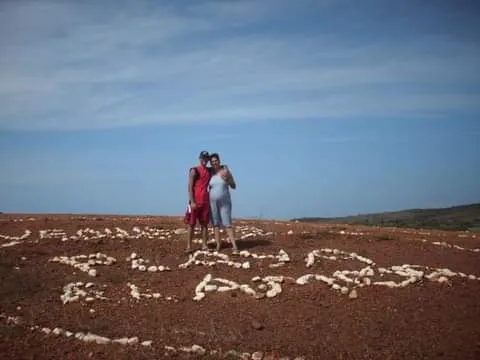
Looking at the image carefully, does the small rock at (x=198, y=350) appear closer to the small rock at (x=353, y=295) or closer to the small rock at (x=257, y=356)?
the small rock at (x=257, y=356)

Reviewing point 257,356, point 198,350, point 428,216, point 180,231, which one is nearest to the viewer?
point 257,356

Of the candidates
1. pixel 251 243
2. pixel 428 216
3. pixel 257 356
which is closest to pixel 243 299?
pixel 257 356

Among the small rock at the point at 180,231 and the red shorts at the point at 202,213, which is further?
the small rock at the point at 180,231

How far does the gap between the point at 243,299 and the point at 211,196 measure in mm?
3950

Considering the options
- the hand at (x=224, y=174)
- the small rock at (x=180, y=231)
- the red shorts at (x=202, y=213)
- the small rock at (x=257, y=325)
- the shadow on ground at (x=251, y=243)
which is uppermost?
the hand at (x=224, y=174)

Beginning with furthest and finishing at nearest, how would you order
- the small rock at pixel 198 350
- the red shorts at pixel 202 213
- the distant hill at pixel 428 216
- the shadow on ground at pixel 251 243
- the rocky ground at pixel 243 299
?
the distant hill at pixel 428 216 → the shadow on ground at pixel 251 243 → the red shorts at pixel 202 213 → the rocky ground at pixel 243 299 → the small rock at pixel 198 350

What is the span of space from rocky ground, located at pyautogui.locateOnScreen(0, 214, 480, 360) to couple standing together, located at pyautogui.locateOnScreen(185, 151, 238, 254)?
2.74ft

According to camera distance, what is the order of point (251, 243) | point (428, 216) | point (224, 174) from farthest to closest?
1. point (428, 216)
2. point (251, 243)
3. point (224, 174)

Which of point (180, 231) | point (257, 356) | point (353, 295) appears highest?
point (180, 231)

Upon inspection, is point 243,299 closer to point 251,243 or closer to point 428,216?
point 251,243

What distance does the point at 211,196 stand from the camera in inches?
563

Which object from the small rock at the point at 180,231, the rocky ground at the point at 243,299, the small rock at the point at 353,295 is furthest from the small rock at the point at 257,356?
the small rock at the point at 180,231

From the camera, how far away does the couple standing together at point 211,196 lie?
46.7 feet

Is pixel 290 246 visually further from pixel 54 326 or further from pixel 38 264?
pixel 54 326
